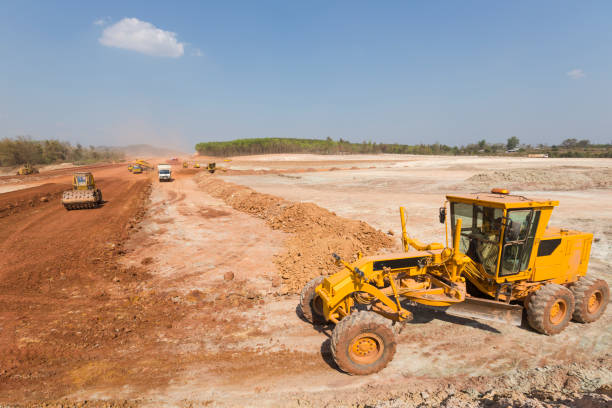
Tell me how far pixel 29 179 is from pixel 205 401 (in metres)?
47.6

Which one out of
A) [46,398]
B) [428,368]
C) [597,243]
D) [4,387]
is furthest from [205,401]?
[597,243]

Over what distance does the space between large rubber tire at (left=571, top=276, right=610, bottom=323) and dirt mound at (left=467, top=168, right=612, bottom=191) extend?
2335 centimetres

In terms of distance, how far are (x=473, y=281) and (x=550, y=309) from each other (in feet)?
4.12

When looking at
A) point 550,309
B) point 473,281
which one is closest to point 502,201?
point 473,281

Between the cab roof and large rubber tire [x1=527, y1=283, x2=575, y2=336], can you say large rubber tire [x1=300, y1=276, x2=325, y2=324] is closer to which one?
the cab roof

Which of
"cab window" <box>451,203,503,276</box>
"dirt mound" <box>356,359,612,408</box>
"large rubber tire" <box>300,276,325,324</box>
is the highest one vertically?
"cab window" <box>451,203,503,276</box>

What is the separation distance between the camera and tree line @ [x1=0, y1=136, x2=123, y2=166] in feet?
168

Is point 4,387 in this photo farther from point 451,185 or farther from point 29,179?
point 29,179

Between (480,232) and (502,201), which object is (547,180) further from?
(502,201)

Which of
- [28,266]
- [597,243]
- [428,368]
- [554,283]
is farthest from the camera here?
[597,243]

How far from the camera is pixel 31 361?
4.98m

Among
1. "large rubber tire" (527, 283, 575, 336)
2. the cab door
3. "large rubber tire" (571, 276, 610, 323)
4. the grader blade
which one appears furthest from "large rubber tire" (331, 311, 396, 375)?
"large rubber tire" (571, 276, 610, 323)

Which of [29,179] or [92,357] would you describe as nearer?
[92,357]

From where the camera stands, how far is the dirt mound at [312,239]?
8.59 m
